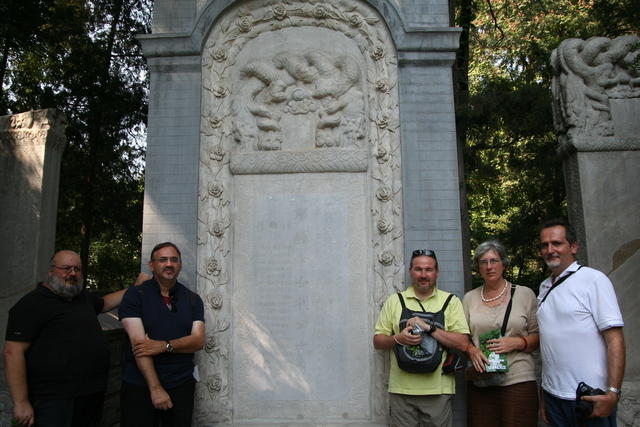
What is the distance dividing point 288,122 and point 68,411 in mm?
3095

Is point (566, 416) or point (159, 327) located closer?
point (566, 416)

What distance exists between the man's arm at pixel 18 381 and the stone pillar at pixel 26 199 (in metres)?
4.05

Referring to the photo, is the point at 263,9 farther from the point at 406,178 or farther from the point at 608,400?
the point at 608,400

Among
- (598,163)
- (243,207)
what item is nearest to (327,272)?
(243,207)

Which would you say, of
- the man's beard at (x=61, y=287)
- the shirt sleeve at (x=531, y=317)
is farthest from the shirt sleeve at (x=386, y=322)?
the man's beard at (x=61, y=287)

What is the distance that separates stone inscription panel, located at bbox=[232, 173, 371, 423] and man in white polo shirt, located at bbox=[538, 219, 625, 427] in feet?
5.63

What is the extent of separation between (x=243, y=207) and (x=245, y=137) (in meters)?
0.69

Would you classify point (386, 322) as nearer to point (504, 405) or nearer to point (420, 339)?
point (420, 339)

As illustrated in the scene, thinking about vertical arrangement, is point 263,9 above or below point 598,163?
above

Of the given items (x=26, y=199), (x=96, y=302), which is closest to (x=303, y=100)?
(x=96, y=302)

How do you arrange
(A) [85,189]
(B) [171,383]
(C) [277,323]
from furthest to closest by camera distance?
(A) [85,189] → (C) [277,323] → (B) [171,383]

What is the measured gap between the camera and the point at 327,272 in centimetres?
494

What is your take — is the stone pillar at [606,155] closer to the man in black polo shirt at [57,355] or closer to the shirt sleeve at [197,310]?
the shirt sleeve at [197,310]

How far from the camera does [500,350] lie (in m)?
3.83
